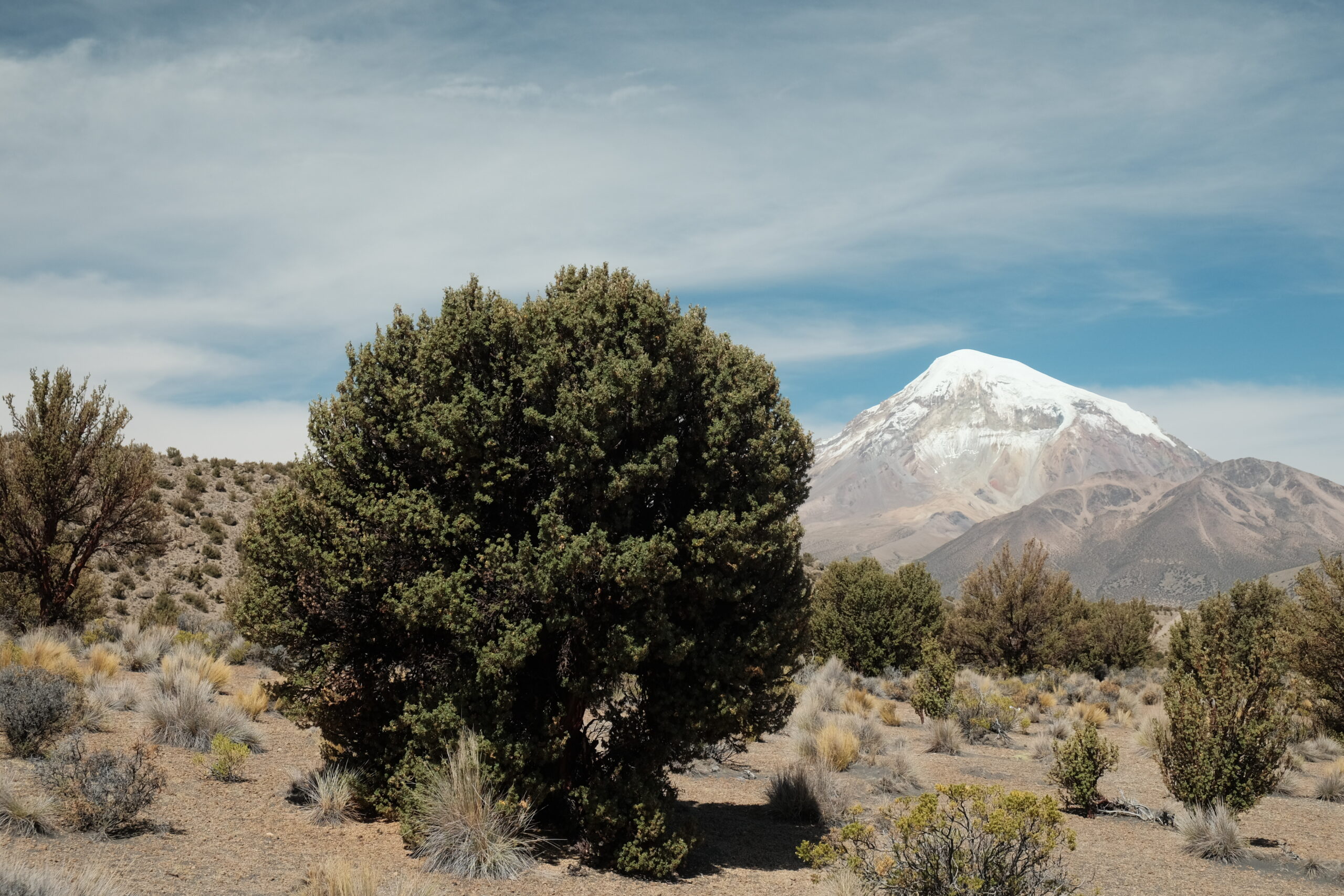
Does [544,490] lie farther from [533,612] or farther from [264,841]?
[264,841]

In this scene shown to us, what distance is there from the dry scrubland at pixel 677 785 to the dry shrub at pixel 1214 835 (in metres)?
0.18

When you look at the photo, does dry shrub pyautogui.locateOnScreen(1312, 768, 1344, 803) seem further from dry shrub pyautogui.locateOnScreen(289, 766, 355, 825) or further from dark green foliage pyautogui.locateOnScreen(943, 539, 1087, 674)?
dark green foliage pyautogui.locateOnScreen(943, 539, 1087, 674)

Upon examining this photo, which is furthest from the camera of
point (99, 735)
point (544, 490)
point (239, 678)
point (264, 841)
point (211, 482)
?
point (211, 482)

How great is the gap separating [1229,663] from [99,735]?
15210 millimetres

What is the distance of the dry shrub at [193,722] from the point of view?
1191 centimetres

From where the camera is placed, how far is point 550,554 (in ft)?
28.3

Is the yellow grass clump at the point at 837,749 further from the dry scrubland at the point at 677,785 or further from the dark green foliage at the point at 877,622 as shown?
the dark green foliage at the point at 877,622

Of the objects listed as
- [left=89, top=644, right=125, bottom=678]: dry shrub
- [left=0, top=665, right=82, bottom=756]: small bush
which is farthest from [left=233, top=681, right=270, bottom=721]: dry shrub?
[left=0, top=665, right=82, bottom=756]: small bush

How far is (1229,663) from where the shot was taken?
12312 mm

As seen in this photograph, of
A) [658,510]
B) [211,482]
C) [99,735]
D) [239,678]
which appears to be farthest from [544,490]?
[211,482]

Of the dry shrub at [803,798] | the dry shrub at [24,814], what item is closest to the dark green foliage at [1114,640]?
the dry shrub at [803,798]

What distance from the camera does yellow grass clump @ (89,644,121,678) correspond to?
15.3 metres

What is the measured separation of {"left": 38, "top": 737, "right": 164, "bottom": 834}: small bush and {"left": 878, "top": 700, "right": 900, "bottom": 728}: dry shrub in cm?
1666

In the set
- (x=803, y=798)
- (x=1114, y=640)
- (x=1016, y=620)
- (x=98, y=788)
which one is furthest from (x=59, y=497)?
(x=1114, y=640)
